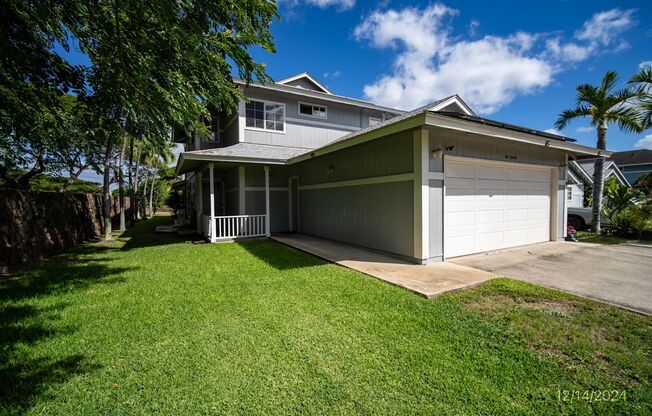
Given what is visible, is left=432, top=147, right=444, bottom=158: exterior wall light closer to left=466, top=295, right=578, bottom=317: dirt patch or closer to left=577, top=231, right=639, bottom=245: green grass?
left=466, top=295, right=578, bottom=317: dirt patch

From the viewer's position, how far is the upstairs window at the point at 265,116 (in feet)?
39.3

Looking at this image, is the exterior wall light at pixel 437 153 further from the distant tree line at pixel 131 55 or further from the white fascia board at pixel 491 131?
the distant tree line at pixel 131 55

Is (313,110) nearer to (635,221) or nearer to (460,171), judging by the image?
(460,171)

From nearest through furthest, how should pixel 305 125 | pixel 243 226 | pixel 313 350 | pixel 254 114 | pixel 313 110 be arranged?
pixel 313 350
pixel 243 226
pixel 254 114
pixel 305 125
pixel 313 110

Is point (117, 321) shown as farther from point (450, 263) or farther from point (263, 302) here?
point (450, 263)

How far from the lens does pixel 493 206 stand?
7559mm

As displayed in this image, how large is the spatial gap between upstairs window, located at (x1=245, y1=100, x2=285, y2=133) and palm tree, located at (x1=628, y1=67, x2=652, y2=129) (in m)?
13.4

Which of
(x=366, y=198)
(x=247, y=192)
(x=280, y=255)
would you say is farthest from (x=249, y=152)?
(x=366, y=198)

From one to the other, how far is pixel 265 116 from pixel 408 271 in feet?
31.7

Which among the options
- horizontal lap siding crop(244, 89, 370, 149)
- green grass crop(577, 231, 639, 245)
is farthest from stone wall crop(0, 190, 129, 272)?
green grass crop(577, 231, 639, 245)

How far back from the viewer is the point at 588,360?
2621mm

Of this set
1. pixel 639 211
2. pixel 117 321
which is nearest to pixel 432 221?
pixel 117 321
